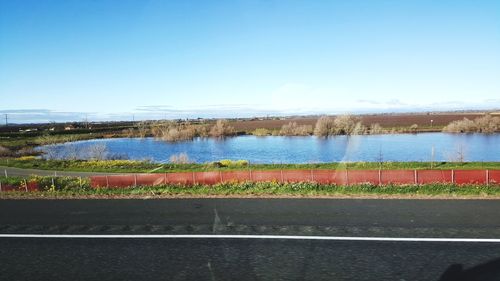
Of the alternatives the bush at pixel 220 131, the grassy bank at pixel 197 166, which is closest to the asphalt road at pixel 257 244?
the grassy bank at pixel 197 166

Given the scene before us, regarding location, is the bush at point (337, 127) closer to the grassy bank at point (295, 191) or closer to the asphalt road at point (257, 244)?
the grassy bank at point (295, 191)

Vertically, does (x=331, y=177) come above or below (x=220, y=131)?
above

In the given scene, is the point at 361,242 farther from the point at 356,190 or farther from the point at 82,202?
the point at 82,202

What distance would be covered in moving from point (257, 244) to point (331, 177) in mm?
11599

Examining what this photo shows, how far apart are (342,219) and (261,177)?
11.1 meters

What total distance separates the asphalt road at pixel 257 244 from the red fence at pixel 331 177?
267 inches

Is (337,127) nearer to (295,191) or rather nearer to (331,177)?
(331,177)

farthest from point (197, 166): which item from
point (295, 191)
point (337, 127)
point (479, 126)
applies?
point (479, 126)

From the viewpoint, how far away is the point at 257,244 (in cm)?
754

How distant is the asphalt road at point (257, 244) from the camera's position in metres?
6.18

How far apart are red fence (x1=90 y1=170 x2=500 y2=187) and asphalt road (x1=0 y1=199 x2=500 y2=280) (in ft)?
22.2

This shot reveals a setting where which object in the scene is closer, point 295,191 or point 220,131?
point 295,191

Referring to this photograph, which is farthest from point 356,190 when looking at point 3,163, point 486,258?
point 3,163

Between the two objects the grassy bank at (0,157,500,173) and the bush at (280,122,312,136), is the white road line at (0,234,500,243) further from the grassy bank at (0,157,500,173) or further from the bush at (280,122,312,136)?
the bush at (280,122,312,136)
